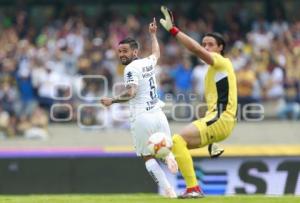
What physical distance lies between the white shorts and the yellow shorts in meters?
0.67

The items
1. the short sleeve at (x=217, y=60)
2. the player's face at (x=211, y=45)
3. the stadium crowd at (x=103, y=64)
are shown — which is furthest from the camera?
the stadium crowd at (x=103, y=64)

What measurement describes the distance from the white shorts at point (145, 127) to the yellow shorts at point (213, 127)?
673 mm

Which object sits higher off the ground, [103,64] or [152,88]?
[103,64]

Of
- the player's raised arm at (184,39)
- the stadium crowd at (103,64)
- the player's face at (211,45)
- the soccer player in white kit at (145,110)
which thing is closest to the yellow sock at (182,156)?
the soccer player in white kit at (145,110)

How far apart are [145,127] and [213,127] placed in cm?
101

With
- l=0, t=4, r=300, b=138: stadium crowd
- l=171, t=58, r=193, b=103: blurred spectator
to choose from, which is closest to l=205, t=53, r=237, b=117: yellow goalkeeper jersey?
l=0, t=4, r=300, b=138: stadium crowd

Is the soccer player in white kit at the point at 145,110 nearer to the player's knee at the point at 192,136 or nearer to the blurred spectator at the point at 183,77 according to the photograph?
the player's knee at the point at 192,136

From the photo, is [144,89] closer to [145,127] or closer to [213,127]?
[145,127]

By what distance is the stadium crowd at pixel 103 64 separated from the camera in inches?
755

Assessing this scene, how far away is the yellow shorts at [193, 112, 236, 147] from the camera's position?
1120cm

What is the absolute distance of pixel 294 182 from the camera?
56.3ft

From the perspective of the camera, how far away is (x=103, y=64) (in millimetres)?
20359

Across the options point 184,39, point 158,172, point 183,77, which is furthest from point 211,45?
point 183,77

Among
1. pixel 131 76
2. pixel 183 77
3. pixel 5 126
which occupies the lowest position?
pixel 5 126
